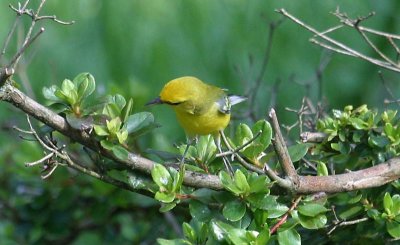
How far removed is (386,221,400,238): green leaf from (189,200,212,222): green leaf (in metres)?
0.45

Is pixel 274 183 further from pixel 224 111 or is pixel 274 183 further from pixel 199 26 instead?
pixel 199 26

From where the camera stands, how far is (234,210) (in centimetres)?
175

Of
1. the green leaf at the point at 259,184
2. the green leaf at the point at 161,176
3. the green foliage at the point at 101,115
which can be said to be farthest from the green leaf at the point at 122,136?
the green leaf at the point at 259,184

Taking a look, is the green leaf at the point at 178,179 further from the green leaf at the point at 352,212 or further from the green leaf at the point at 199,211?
the green leaf at the point at 352,212

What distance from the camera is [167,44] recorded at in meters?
4.71

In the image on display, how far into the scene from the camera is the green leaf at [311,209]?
1782 mm

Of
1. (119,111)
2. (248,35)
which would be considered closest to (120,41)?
(248,35)

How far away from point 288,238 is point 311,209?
0.09 meters

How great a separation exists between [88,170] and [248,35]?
3048 millimetres

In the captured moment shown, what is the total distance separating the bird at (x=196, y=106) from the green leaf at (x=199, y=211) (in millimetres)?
814

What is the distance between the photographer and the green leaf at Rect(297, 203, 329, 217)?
178 cm

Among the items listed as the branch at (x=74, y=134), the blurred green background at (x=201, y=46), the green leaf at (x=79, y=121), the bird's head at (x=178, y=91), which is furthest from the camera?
the blurred green background at (x=201, y=46)

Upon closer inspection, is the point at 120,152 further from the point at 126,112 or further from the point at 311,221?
the point at 311,221

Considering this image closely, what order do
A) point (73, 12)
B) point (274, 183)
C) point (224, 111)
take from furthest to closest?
point (73, 12) → point (224, 111) → point (274, 183)
